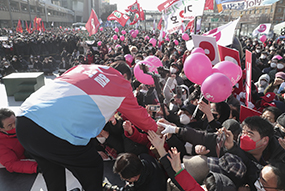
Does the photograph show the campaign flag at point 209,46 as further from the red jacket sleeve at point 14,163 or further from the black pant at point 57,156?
the red jacket sleeve at point 14,163

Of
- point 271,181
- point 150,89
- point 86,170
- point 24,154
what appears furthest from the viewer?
point 150,89

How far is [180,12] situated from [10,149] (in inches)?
236

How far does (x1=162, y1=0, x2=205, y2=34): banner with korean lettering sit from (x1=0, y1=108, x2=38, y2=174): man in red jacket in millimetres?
5554

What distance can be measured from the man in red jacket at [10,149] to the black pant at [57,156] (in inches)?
35.2

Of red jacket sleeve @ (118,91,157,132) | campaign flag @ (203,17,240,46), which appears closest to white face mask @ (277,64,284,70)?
campaign flag @ (203,17,240,46)

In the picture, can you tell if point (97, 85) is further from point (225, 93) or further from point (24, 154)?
point (24, 154)

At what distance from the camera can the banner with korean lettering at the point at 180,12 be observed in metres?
5.87

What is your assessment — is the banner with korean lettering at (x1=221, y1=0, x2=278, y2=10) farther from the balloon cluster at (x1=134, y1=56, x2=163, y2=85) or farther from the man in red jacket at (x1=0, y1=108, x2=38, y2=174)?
the man in red jacket at (x1=0, y1=108, x2=38, y2=174)

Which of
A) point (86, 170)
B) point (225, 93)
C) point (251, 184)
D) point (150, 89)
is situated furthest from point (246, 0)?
point (86, 170)

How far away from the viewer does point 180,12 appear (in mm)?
6266

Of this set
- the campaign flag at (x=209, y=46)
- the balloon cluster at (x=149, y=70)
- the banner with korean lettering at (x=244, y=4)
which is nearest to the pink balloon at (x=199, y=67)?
the balloon cluster at (x=149, y=70)

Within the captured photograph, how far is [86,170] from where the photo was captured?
5.72 feet

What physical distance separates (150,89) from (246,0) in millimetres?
7992

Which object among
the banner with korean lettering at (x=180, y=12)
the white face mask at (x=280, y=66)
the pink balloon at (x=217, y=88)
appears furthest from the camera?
the banner with korean lettering at (x=180, y=12)
